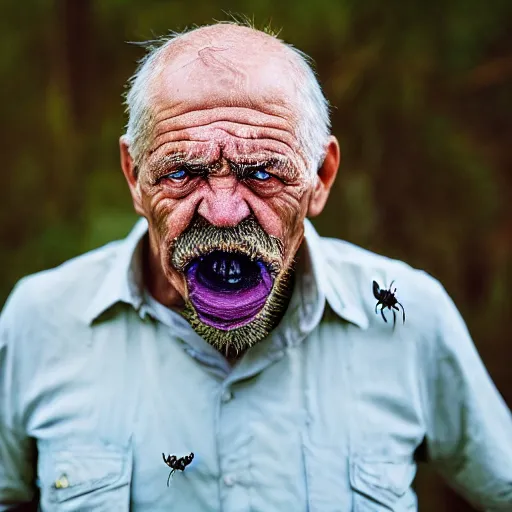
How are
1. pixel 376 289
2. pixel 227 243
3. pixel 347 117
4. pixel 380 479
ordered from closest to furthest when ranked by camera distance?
pixel 227 243, pixel 380 479, pixel 376 289, pixel 347 117

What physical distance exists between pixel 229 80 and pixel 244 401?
803mm

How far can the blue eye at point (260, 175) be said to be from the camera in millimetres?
1992

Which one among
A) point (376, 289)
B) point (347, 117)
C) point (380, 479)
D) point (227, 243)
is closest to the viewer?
point (227, 243)

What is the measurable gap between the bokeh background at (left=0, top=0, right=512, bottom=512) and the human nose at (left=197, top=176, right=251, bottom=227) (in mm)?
1426

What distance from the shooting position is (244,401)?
2.15 meters

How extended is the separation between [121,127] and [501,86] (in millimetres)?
1529

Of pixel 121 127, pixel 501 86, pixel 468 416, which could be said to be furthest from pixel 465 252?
pixel 121 127

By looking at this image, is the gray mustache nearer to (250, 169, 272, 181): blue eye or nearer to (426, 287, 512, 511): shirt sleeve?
(250, 169, 272, 181): blue eye

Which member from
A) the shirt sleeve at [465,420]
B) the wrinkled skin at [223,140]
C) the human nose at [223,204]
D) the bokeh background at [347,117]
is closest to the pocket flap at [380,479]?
the shirt sleeve at [465,420]

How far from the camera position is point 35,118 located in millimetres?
3320

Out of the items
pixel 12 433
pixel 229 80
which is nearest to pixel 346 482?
pixel 12 433

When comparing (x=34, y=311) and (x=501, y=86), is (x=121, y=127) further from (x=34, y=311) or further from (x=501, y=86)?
(x=501, y=86)

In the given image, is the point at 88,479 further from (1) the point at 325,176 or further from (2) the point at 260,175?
Result: (1) the point at 325,176

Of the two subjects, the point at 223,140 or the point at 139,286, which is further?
the point at 139,286
